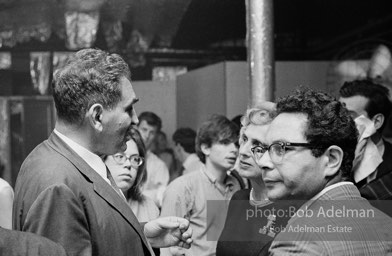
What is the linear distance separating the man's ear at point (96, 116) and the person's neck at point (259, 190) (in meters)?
1.36

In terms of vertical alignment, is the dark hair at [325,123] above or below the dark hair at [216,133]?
above

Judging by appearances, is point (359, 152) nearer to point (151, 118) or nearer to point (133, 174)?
point (133, 174)

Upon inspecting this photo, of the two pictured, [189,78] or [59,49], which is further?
[189,78]

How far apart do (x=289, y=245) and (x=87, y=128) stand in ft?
2.51

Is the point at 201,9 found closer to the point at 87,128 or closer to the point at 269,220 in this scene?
the point at 269,220

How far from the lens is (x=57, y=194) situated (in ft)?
6.25

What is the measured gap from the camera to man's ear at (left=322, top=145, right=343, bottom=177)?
2045mm

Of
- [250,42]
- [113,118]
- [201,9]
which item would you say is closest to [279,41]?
[201,9]

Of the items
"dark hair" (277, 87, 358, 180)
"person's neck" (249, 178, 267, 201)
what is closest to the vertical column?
"person's neck" (249, 178, 267, 201)

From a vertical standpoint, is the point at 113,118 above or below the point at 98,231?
above

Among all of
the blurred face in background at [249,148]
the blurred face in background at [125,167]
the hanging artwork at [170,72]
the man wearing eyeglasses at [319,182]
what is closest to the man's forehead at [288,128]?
the man wearing eyeglasses at [319,182]

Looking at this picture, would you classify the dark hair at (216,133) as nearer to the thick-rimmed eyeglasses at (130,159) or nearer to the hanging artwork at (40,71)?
the thick-rimmed eyeglasses at (130,159)

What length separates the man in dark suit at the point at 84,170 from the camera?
6.24ft

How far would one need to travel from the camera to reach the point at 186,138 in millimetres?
5867
